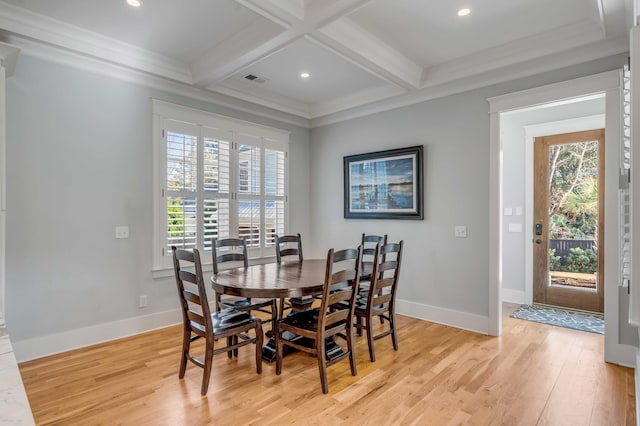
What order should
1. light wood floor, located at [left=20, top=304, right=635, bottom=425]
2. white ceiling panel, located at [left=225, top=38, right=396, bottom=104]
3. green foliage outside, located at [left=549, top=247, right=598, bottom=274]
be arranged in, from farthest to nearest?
green foliage outside, located at [left=549, top=247, right=598, bottom=274] < white ceiling panel, located at [left=225, top=38, right=396, bottom=104] < light wood floor, located at [left=20, top=304, right=635, bottom=425]

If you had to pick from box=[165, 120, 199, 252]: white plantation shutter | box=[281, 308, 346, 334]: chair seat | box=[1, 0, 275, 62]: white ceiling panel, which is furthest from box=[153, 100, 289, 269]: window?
box=[281, 308, 346, 334]: chair seat

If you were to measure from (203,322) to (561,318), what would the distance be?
4.15m

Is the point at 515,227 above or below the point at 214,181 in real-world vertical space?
below

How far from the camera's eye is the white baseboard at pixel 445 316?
148 inches

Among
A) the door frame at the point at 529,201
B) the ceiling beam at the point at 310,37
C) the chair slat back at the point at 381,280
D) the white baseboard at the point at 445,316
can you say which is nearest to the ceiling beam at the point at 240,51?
the ceiling beam at the point at 310,37

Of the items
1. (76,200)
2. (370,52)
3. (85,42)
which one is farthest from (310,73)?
(76,200)

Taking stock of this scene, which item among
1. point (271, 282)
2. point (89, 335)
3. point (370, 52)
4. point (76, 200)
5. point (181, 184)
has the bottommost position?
point (89, 335)

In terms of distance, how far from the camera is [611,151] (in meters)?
2.94

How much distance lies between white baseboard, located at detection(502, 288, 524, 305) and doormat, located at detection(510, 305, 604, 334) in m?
0.22

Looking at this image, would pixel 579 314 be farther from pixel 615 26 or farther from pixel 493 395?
pixel 615 26

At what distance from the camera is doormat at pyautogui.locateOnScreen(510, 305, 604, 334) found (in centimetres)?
385

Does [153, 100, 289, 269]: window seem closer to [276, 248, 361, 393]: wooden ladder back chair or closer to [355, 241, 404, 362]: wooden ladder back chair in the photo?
[276, 248, 361, 393]: wooden ladder back chair

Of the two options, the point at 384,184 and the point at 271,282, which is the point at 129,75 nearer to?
the point at 271,282

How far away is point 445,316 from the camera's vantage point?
404cm
